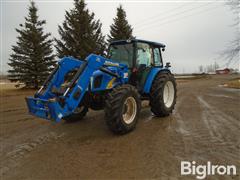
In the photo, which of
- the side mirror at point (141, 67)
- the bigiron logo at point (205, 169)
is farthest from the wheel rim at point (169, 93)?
the bigiron logo at point (205, 169)

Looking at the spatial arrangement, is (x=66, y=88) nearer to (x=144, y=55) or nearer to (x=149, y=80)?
(x=149, y=80)

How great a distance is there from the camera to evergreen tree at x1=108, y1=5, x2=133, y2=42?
80.5 ft

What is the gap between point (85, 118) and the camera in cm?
599

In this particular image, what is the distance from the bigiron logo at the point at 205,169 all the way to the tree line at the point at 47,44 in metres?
17.6

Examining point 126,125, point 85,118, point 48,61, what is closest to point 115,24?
point 48,61

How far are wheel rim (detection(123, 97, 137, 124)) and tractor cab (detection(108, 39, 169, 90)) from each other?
0.92 metres

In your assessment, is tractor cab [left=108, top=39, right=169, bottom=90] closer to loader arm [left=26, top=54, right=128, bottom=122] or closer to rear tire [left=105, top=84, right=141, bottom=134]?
loader arm [left=26, top=54, right=128, bottom=122]

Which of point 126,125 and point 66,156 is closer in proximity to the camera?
point 66,156

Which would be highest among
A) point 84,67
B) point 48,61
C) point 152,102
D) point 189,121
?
point 48,61

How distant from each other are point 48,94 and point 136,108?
2.05m

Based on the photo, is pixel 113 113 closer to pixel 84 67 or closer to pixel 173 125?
A: pixel 84 67

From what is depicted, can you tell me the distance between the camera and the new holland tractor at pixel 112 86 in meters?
3.81

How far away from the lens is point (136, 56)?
5.18m

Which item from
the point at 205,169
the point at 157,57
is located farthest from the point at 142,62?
the point at 205,169
